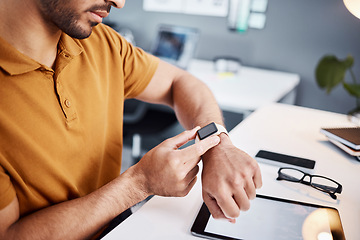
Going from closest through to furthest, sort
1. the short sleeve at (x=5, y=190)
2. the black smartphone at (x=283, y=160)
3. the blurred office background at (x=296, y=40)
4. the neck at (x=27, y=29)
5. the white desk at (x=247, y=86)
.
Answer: the short sleeve at (x=5, y=190) → the neck at (x=27, y=29) → the black smartphone at (x=283, y=160) → the white desk at (x=247, y=86) → the blurred office background at (x=296, y=40)

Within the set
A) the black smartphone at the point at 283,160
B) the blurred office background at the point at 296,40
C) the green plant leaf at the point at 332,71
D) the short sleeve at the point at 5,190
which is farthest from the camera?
the blurred office background at the point at 296,40

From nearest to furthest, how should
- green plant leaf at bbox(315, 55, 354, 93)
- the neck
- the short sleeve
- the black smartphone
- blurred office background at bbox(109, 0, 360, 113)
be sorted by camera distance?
the short sleeve, the neck, the black smartphone, green plant leaf at bbox(315, 55, 354, 93), blurred office background at bbox(109, 0, 360, 113)

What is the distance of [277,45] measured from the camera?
2.22 metres

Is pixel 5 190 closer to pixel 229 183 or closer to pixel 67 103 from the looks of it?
pixel 67 103

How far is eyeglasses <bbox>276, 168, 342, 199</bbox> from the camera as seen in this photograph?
740 mm

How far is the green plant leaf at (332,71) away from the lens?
6.08 feet

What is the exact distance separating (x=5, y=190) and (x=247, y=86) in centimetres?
142

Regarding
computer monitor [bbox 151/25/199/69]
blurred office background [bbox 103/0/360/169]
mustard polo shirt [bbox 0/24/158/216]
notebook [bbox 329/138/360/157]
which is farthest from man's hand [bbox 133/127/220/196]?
blurred office background [bbox 103/0/360/169]

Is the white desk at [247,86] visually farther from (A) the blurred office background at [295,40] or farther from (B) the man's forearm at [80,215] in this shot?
(B) the man's forearm at [80,215]

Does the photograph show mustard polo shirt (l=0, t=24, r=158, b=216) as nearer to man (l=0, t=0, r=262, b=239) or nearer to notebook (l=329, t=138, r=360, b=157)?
man (l=0, t=0, r=262, b=239)

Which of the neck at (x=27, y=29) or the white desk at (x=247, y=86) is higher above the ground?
the neck at (x=27, y=29)

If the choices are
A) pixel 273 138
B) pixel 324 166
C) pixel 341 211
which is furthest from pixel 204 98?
pixel 341 211

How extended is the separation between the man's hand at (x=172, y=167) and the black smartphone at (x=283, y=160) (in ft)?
0.81

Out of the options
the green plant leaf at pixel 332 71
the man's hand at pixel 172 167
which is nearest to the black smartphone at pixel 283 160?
the man's hand at pixel 172 167
